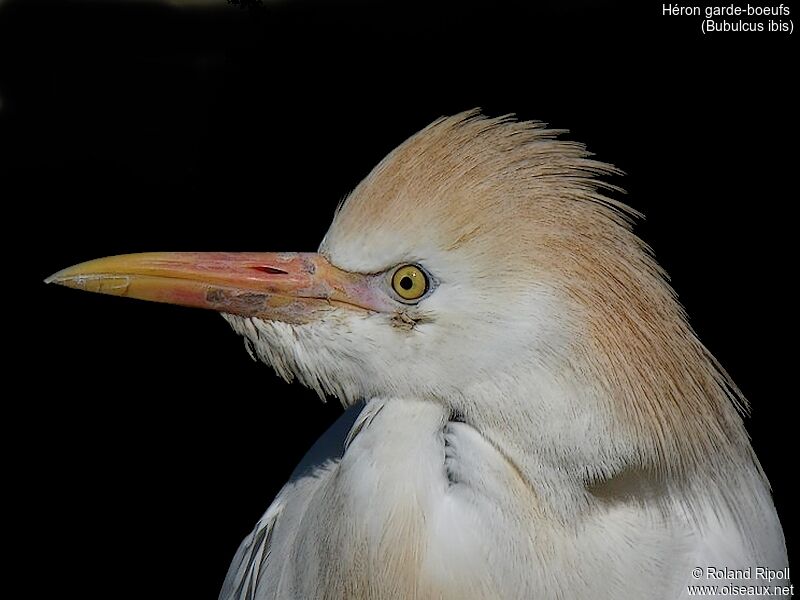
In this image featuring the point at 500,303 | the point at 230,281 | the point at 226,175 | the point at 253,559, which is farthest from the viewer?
the point at 226,175

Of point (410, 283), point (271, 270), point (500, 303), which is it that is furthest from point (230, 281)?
point (500, 303)

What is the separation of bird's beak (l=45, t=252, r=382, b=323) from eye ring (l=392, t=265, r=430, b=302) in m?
0.10

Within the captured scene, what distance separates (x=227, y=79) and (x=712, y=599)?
2394 mm

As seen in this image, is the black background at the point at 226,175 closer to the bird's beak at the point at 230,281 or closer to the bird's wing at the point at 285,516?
the bird's wing at the point at 285,516

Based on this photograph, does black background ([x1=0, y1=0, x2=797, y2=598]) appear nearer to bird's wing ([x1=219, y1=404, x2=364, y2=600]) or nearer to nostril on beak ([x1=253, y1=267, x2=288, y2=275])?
bird's wing ([x1=219, y1=404, x2=364, y2=600])

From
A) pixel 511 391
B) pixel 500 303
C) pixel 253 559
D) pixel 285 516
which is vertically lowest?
pixel 253 559

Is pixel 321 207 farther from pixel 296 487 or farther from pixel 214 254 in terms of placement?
pixel 214 254

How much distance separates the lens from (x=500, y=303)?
123 centimetres

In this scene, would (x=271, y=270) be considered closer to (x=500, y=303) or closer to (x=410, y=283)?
(x=410, y=283)

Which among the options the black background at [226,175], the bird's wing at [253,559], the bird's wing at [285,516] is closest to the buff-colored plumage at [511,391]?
the bird's wing at [285,516]

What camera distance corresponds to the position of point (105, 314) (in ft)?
10.1

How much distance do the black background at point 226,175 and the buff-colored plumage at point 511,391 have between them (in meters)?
1.34

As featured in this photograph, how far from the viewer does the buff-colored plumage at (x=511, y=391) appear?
1.23 meters

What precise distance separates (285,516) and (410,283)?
27.3 inches
